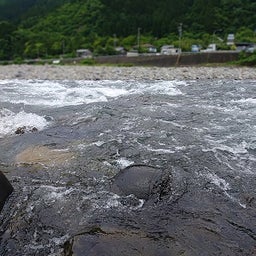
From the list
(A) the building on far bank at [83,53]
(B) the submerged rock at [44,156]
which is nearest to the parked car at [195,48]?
(A) the building on far bank at [83,53]

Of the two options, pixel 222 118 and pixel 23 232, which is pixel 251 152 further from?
pixel 23 232

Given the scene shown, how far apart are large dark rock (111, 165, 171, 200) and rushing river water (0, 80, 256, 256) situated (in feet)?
0.07

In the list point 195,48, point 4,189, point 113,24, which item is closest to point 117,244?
point 4,189

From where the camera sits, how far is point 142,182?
6.41 metres

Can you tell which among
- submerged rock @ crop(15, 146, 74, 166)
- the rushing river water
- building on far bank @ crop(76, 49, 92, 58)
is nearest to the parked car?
building on far bank @ crop(76, 49, 92, 58)

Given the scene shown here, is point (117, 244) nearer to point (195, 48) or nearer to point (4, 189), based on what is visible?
point (4, 189)

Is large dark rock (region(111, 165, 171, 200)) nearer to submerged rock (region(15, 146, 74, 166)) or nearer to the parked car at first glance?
submerged rock (region(15, 146, 74, 166))

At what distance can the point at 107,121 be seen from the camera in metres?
11.2

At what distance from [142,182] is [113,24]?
60.3 meters

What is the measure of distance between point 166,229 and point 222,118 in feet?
23.6

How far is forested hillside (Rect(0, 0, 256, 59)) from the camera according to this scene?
52.9 meters

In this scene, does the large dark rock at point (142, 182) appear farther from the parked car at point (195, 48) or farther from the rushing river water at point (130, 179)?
the parked car at point (195, 48)

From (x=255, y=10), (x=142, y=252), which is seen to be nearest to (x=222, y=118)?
(x=142, y=252)

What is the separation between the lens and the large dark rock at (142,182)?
244 inches
